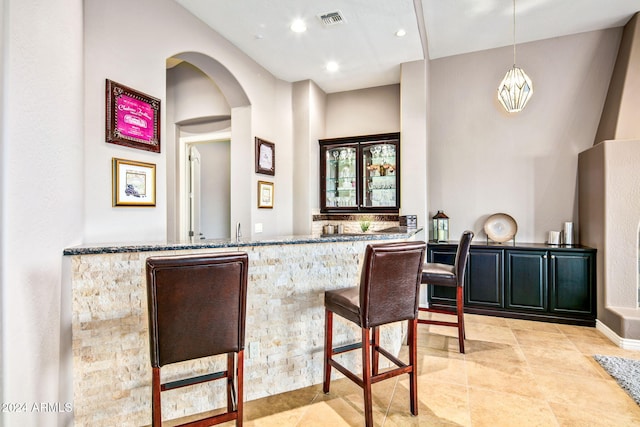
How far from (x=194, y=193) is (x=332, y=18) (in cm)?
289

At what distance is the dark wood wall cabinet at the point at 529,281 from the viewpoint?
12.0 ft

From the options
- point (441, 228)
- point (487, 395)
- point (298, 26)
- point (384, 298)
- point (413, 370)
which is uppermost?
point (298, 26)

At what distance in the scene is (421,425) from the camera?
1.96 m

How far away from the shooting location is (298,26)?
321 centimetres

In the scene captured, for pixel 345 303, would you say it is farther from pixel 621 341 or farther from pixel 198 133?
A: pixel 198 133

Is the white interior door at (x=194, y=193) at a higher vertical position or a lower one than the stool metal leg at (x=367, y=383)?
higher

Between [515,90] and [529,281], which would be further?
[529,281]

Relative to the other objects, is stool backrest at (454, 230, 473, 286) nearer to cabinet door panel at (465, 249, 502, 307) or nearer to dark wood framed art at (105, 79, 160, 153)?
cabinet door panel at (465, 249, 502, 307)

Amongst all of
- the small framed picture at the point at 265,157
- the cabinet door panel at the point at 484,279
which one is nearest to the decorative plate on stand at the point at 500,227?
the cabinet door panel at the point at 484,279

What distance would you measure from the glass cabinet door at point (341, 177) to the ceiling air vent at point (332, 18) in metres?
1.88

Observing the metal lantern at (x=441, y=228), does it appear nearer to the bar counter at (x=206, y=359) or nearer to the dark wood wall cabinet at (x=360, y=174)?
the dark wood wall cabinet at (x=360, y=174)

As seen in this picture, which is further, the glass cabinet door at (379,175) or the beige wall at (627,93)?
the glass cabinet door at (379,175)

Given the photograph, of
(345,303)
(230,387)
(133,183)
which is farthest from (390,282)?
(133,183)

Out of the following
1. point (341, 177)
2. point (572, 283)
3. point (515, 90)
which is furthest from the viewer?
point (341, 177)
